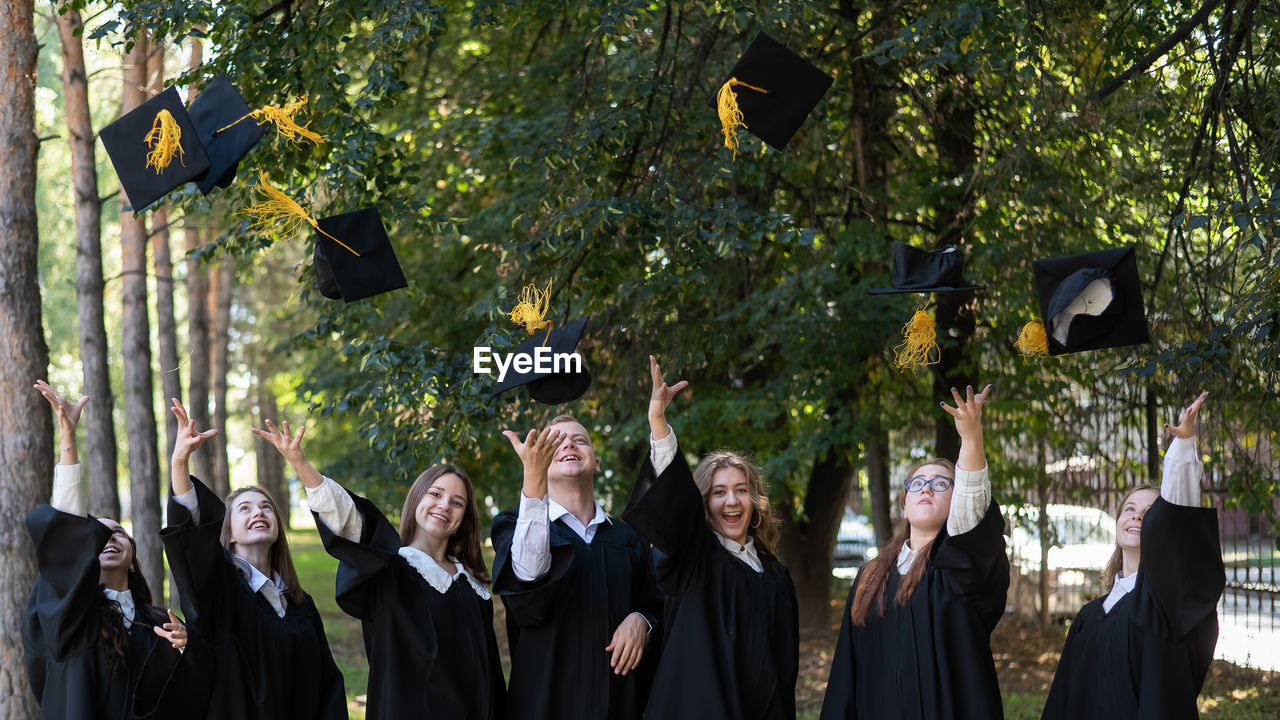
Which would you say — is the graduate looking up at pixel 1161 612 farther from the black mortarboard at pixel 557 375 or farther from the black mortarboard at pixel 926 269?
the black mortarboard at pixel 557 375

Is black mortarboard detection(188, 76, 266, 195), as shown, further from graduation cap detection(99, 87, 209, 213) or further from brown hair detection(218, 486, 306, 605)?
brown hair detection(218, 486, 306, 605)

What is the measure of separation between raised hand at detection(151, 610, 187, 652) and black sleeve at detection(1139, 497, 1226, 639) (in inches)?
134

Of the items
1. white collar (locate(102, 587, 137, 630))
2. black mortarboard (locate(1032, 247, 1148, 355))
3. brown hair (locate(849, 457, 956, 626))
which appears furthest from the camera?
black mortarboard (locate(1032, 247, 1148, 355))

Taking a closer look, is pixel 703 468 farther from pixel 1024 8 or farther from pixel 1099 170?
pixel 1099 170

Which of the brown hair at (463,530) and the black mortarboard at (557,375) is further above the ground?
the black mortarboard at (557,375)

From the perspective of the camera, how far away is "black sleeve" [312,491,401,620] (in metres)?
4.31

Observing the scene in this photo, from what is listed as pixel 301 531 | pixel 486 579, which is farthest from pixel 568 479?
pixel 301 531

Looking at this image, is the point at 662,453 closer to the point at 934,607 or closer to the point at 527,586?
the point at 527,586

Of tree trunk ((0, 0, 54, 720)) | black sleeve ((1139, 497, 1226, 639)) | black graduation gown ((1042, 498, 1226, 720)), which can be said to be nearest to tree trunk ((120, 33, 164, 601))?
tree trunk ((0, 0, 54, 720))

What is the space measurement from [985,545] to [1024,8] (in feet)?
12.1

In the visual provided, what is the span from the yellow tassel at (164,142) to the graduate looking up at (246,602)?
1251mm

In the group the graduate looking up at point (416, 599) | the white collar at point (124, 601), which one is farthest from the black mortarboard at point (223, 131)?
the white collar at point (124, 601)

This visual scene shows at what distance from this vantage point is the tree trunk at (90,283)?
A: 8.66 m

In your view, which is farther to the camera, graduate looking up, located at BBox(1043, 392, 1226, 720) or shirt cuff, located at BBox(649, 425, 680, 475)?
shirt cuff, located at BBox(649, 425, 680, 475)
